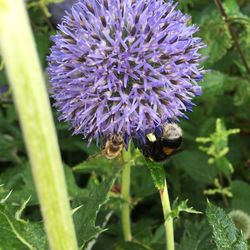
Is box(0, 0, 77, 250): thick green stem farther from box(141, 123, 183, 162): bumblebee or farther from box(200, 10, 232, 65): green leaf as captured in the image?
box(200, 10, 232, 65): green leaf

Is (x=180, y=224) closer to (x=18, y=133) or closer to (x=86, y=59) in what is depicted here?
(x=18, y=133)

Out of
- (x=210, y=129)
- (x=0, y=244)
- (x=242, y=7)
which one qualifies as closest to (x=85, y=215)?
(x=0, y=244)

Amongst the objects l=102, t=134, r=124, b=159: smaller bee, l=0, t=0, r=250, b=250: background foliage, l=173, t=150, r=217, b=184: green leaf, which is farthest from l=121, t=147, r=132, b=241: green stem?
l=173, t=150, r=217, b=184: green leaf

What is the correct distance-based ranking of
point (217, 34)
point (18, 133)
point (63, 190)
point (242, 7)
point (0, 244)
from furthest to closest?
point (242, 7)
point (18, 133)
point (217, 34)
point (0, 244)
point (63, 190)

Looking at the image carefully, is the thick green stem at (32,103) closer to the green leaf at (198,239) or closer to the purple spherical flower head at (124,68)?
the purple spherical flower head at (124,68)

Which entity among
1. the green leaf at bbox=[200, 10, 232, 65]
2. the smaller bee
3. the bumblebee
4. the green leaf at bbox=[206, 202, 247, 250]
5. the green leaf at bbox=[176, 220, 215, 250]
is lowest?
the green leaf at bbox=[176, 220, 215, 250]
